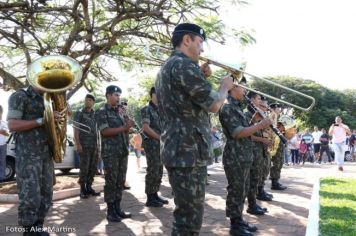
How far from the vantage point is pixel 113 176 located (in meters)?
5.98

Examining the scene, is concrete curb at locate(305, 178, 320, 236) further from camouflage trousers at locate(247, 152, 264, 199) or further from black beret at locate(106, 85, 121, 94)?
black beret at locate(106, 85, 121, 94)

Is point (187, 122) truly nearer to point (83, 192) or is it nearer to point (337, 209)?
point (337, 209)

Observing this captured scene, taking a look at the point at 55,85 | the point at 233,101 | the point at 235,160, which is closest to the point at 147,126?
the point at 233,101

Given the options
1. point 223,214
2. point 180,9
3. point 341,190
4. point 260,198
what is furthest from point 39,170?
point 341,190

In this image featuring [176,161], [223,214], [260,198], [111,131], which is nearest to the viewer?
[176,161]

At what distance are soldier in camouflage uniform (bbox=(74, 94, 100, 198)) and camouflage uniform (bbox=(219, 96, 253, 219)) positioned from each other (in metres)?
3.94

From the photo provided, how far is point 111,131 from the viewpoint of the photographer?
20.1ft

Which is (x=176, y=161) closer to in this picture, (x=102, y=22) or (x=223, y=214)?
(x=223, y=214)

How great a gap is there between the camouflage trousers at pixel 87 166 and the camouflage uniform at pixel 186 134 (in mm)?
5332

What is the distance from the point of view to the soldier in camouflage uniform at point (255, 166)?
652 centimetres

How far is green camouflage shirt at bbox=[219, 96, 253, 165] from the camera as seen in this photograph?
16.9 ft

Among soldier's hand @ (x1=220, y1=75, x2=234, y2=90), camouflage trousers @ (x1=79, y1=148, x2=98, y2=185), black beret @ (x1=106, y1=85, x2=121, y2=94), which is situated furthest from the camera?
camouflage trousers @ (x1=79, y1=148, x2=98, y2=185)

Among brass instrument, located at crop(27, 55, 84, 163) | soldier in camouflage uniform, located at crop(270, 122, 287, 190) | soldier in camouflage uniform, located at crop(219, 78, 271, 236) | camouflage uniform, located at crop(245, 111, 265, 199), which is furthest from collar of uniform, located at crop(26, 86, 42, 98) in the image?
soldier in camouflage uniform, located at crop(270, 122, 287, 190)

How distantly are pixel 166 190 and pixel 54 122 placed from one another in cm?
525
